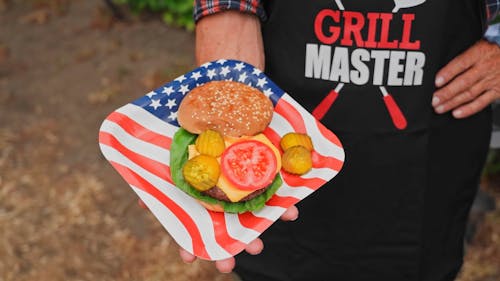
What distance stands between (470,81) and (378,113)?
290 millimetres

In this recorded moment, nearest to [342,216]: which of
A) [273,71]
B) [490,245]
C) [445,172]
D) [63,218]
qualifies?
[445,172]

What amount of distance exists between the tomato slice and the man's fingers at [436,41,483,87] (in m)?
0.58

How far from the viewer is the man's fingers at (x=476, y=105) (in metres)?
1.73

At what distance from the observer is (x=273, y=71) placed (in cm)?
178

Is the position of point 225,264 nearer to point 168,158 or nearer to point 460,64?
point 168,158

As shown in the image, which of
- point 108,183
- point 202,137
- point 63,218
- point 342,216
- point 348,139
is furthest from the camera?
point 108,183

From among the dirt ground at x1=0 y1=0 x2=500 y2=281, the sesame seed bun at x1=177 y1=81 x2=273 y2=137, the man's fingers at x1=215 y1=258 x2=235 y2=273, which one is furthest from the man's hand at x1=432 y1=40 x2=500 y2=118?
the dirt ground at x1=0 y1=0 x2=500 y2=281

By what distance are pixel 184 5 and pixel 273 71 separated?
301 centimetres

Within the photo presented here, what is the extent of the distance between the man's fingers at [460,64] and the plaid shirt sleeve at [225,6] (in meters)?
0.57

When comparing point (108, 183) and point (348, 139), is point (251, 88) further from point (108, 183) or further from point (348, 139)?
point (108, 183)

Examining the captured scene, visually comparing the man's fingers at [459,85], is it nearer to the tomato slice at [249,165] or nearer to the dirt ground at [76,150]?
the tomato slice at [249,165]

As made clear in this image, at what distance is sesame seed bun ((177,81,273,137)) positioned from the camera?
157 cm

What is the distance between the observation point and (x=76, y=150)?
374cm

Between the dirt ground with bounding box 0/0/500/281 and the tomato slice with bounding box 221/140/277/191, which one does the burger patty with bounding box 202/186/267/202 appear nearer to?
the tomato slice with bounding box 221/140/277/191
